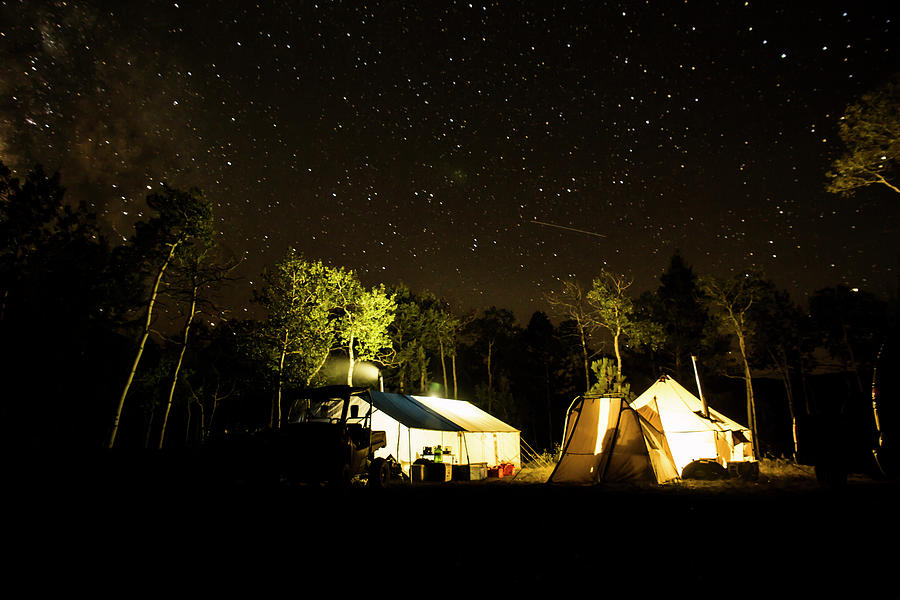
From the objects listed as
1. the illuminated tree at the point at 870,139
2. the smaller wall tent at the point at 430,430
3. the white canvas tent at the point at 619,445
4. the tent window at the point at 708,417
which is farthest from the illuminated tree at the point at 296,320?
the illuminated tree at the point at 870,139

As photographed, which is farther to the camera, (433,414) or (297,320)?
(297,320)

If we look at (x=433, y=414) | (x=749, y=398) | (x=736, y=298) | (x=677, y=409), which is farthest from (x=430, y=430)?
(x=736, y=298)

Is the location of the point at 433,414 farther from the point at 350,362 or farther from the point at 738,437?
the point at 738,437

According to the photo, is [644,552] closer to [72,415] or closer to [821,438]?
[821,438]

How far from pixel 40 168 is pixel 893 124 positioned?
997 inches

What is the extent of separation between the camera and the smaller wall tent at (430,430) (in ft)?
58.0

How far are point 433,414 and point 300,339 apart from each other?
8.24 meters

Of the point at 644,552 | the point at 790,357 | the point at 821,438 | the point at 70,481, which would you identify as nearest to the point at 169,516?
the point at 70,481

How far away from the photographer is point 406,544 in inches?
168

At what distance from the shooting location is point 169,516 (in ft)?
16.1

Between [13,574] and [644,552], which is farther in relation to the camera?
[644,552]

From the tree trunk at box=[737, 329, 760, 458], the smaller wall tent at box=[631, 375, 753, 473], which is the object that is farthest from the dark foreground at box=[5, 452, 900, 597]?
the tree trunk at box=[737, 329, 760, 458]

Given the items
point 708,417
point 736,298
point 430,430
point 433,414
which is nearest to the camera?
point 708,417

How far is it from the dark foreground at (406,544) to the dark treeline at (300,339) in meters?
2.59
